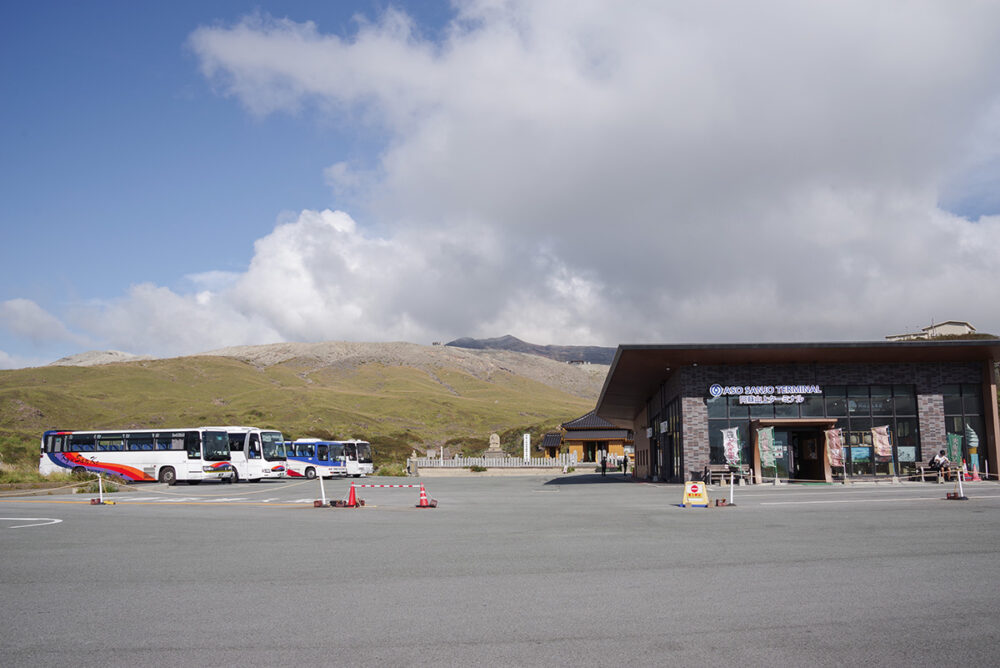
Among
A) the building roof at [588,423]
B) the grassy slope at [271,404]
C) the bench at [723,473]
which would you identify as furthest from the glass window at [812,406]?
the grassy slope at [271,404]

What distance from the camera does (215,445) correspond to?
42906 mm

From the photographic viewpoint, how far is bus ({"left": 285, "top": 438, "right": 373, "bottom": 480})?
53.0m

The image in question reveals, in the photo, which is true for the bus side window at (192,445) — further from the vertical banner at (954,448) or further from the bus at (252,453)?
the vertical banner at (954,448)

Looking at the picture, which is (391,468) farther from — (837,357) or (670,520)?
(670,520)

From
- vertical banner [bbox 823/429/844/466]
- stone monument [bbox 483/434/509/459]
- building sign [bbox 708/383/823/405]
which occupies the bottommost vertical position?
stone monument [bbox 483/434/509/459]

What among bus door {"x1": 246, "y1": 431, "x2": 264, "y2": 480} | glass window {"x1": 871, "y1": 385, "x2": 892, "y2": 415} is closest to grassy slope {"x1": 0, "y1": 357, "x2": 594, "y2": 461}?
bus door {"x1": 246, "y1": 431, "x2": 264, "y2": 480}

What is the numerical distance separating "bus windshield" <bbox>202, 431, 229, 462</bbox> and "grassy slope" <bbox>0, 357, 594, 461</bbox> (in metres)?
14.0

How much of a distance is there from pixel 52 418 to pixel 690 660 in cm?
10217

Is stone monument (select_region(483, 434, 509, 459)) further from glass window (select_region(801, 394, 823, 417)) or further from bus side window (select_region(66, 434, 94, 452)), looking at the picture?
glass window (select_region(801, 394, 823, 417))

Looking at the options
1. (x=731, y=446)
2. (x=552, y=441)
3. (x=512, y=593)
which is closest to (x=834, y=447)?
(x=731, y=446)

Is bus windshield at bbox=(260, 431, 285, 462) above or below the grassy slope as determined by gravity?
below

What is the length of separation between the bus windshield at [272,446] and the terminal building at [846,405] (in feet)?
77.6

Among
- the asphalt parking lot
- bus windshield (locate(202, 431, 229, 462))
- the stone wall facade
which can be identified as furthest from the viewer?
bus windshield (locate(202, 431, 229, 462))

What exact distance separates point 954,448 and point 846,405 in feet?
16.7
